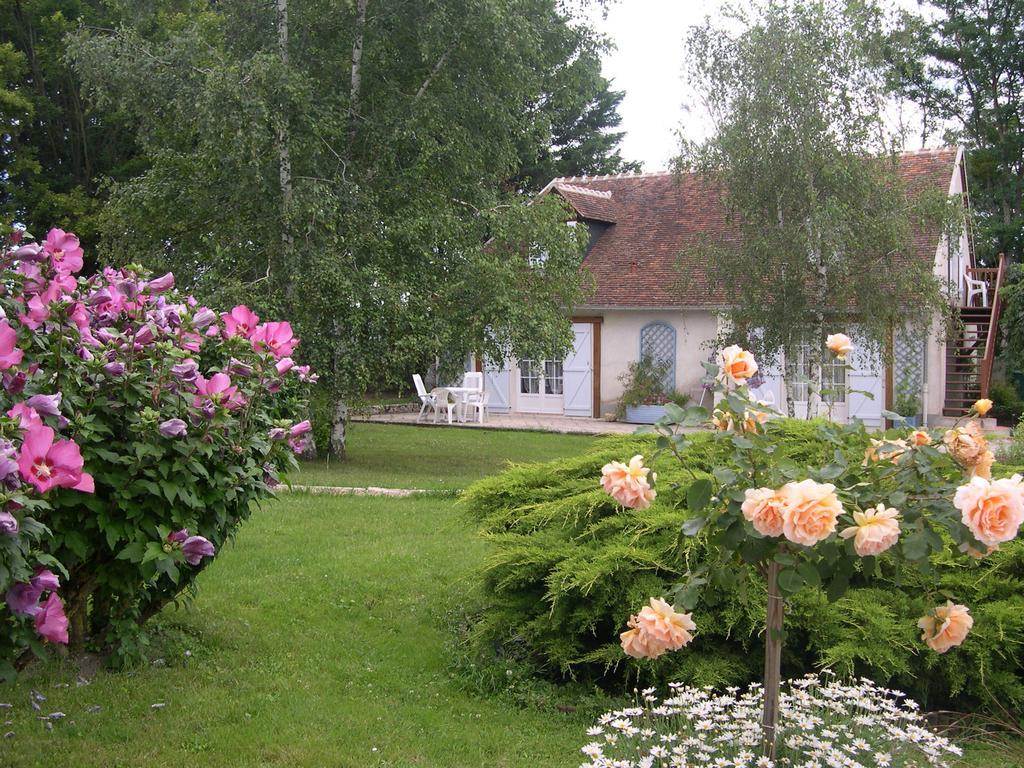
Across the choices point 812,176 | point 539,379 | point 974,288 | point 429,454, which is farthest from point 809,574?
point 974,288

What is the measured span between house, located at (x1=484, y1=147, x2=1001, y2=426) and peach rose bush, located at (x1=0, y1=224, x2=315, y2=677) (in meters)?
15.3

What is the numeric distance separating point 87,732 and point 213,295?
878 cm

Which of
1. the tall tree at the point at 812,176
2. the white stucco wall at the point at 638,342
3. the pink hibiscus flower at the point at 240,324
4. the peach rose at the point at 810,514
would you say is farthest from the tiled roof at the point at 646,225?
the peach rose at the point at 810,514

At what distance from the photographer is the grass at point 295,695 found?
3957 mm

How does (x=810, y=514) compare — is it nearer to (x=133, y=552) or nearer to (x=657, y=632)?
(x=657, y=632)

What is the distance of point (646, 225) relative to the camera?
944 inches

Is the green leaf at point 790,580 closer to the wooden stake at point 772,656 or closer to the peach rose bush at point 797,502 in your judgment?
the peach rose bush at point 797,502

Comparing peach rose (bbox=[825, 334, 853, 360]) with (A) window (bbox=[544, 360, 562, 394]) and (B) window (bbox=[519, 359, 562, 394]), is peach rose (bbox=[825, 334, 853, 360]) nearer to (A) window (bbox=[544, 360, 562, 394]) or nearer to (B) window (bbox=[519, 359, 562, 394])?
(B) window (bbox=[519, 359, 562, 394])

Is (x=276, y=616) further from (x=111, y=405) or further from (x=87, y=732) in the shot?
(x=111, y=405)

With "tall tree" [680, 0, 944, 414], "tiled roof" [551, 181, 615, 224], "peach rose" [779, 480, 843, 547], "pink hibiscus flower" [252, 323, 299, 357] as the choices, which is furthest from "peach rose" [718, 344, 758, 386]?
"tiled roof" [551, 181, 615, 224]

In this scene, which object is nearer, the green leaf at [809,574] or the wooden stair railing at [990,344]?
the green leaf at [809,574]

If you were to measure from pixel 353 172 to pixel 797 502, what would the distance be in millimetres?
11701

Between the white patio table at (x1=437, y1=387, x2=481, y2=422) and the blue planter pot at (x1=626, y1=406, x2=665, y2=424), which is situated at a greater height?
the white patio table at (x1=437, y1=387, x2=481, y2=422)

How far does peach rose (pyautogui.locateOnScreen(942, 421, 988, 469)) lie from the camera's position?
278 cm
